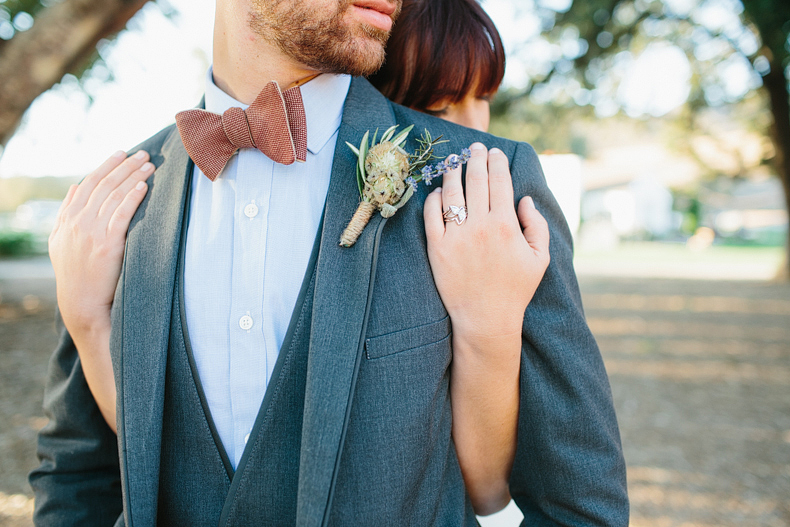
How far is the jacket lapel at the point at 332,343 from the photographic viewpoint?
100cm

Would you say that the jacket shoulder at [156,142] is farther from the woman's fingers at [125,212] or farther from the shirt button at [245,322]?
the shirt button at [245,322]

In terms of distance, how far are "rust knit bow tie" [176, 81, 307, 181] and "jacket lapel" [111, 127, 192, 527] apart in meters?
0.11

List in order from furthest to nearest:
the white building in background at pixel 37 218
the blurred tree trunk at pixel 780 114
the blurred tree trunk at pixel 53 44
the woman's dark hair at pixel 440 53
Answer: the white building in background at pixel 37 218 < the blurred tree trunk at pixel 780 114 < the blurred tree trunk at pixel 53 44 < the woman's dark hair at pixel 440 53

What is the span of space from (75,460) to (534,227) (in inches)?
56.7

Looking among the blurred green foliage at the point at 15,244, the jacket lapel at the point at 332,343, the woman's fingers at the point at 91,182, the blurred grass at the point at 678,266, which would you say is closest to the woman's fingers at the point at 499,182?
the jacket lapel at the point at 332,343

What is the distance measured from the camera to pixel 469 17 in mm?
1771

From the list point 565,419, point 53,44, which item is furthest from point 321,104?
point 53,44

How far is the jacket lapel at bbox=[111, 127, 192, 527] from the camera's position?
1.16 m

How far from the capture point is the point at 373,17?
129cm

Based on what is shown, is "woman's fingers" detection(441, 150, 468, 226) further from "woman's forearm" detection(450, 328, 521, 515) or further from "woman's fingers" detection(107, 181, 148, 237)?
"woman's fingers" detection(107, 181, 148, 237)

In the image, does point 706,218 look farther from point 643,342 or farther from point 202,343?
point 202,343

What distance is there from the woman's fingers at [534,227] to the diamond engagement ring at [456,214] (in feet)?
0.51

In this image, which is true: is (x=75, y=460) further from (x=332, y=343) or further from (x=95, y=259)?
(x=332, y=343)

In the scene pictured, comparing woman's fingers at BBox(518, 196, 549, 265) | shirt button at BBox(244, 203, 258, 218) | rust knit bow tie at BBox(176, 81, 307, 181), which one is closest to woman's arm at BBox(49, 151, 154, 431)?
rust knit bow tie at BBox(176, 81, 307, 181)
